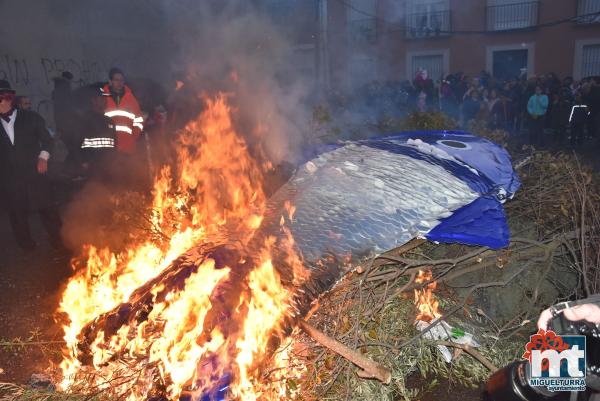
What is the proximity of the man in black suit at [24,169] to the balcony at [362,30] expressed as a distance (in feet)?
29.2

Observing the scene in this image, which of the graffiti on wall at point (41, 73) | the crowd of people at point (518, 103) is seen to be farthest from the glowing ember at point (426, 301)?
the graffiti on wall at point (41, 73)

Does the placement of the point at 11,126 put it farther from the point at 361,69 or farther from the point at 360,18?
the point at 361,69

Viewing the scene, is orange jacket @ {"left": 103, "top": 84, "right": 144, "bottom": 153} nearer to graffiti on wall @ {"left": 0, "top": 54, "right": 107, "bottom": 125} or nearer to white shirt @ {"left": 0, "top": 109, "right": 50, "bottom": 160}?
white shirt @ {"left": 0, "top": 109, "right": 50, "bottom": 160}

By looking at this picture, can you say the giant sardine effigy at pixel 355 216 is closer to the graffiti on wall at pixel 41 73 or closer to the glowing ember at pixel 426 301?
the glowing ember at pixel 426 301

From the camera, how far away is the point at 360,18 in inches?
480

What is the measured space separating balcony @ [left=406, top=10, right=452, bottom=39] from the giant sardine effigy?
1347 cm

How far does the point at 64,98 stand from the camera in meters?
6.61

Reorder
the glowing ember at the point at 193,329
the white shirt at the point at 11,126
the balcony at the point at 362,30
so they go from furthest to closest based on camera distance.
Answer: the balcony at the point at 362,30
the white shirt at the point at 11,126
the glowing ember at the point at 193,329

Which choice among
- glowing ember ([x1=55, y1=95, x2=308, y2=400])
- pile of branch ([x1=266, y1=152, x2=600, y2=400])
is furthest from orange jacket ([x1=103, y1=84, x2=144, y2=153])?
pile of branch ([x1=266, y1=152, x2=600, y2=400])

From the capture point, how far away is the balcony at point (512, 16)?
58.4ft

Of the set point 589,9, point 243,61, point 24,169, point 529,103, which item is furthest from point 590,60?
point 24,169

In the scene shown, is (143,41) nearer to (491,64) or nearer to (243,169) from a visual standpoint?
(243,169)

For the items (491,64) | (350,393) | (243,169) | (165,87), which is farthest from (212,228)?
(491,64)

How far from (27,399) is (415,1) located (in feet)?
47.6
